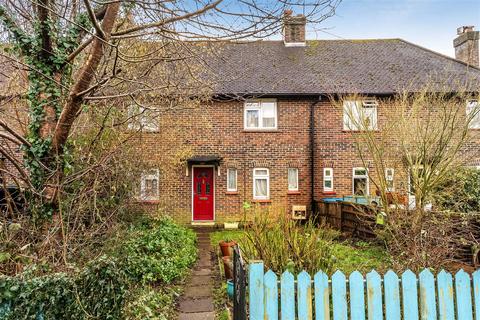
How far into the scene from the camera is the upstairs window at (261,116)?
47.2 ft

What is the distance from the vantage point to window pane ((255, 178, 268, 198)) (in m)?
14.2

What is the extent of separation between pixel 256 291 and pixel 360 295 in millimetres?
1006

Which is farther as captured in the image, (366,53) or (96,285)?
(366,53)

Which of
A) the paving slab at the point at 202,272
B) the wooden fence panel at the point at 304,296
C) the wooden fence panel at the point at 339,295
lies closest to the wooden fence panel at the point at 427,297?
the wooden fence panel at the point at 339,295

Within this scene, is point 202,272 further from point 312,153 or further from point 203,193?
point 312,153

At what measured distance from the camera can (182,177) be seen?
1404 centimetres

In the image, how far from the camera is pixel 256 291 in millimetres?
3236

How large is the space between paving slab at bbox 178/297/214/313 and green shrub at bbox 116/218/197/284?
0.71 meters

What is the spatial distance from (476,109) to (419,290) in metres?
5.59

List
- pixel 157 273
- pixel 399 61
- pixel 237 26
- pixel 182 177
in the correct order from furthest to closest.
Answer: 1. pixel 399 61
2. pixel 182 177
3. pixel 157 273
4. pixel 237 26

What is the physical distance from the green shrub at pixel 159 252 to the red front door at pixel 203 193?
5.07 metres

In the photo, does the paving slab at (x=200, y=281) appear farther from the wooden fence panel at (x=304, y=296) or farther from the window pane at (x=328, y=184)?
the window pane at (x=328, y=184)

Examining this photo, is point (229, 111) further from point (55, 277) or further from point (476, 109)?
point (55, 277)

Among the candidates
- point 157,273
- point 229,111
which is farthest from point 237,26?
point 229,111
